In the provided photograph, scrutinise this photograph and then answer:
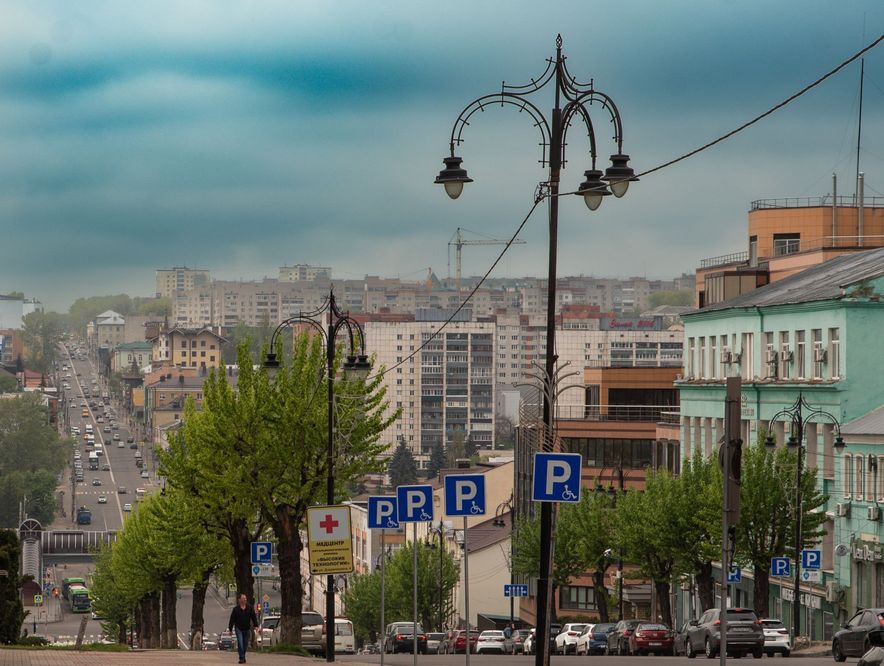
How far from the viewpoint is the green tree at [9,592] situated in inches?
1889

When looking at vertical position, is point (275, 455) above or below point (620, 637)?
above

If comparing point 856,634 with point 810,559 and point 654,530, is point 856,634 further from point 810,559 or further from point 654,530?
point 654,530

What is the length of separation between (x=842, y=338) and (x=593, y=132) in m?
43.0

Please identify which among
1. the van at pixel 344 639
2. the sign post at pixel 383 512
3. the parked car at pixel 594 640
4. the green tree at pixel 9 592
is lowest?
the van at pixel 344 639

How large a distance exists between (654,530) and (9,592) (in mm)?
24890

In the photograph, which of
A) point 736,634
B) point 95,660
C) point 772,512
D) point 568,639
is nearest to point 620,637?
point 568,639

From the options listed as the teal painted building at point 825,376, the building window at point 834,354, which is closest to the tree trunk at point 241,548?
the teal painted building at point 825,376

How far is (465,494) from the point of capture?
94.5 ft

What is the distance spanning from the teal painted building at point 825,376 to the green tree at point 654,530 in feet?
14.0

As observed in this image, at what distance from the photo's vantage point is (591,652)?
61531mm

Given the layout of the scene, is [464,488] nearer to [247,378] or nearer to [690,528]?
[247,378]

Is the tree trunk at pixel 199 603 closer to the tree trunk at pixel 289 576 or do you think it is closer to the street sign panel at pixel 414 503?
the tree trunk at pixel 289 576

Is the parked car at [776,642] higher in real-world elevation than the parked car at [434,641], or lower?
higher

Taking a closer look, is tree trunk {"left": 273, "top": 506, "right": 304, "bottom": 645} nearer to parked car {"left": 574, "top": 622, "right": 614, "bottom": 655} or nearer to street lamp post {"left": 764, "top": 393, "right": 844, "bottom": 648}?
parked car {"left": 574, "top": 622, "right": 614, "bottom": 655}
